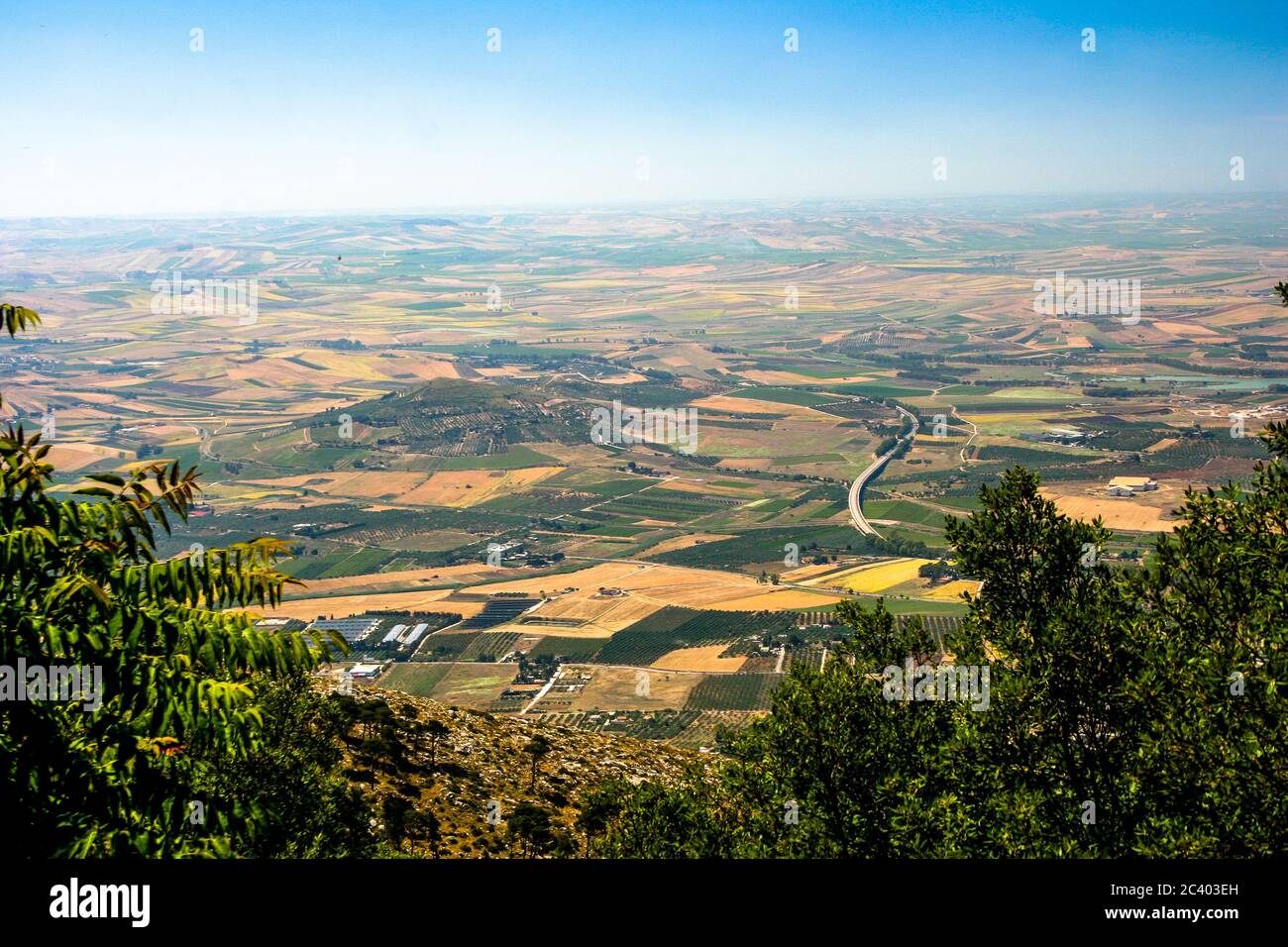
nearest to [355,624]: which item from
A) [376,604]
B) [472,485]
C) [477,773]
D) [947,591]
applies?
[376,604]

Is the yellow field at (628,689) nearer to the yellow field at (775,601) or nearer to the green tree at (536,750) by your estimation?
the yellow field at (775,601)

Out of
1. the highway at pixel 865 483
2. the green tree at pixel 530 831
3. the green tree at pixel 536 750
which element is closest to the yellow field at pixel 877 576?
the highway at pixel 865 483

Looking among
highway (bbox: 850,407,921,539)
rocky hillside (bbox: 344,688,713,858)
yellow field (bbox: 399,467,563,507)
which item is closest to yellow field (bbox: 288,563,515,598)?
yellow field (bbox: 399,467,563,507)

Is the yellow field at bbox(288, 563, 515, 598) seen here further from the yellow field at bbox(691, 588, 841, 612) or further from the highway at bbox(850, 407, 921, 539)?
the highway at bbox(850, 407, 921, 539)

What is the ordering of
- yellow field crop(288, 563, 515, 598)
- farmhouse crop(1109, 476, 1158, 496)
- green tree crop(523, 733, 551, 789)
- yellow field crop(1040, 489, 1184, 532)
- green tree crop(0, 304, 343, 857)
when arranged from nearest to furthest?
green tree crop(0, 304, 343, 857) → green tree crop(523, 733, 551, 789) → yellow field crop(1040, 489, 1184, 532) → yellow field crop(288, 563, 515, 598) → farmhouse crop(1109, 476, 1158, 496)
